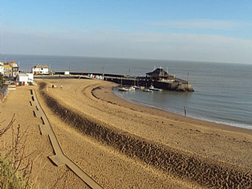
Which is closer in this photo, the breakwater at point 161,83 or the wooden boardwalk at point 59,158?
the wooden boardwalk at point 59,158

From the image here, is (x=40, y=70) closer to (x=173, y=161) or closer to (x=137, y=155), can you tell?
(x=137, y=155)

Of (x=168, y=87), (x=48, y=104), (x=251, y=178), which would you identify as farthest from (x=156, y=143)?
(x=168, y=87)

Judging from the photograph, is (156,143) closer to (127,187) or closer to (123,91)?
(127,187)

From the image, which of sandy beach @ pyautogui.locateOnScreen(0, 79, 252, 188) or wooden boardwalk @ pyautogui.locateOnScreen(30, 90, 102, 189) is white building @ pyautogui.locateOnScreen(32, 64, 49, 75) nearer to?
sandy beach @ pyautogui.locateOnScreen(0, 79, 252, 188)

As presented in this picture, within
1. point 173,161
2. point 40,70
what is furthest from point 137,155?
point 40,70

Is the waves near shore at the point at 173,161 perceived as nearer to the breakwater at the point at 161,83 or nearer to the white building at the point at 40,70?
the breakwater at the point at 161,83

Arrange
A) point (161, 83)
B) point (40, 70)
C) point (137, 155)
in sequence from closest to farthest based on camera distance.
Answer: point (137, 155) < point (161, 83) < point (40, 70)

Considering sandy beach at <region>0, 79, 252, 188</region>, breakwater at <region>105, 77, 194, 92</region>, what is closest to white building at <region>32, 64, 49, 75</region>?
breakwater at <region>105, 77, 194, 92</region>

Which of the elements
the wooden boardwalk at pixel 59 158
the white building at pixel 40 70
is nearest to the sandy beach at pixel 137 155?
the wooden boardwalk at pixel 59 158
